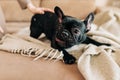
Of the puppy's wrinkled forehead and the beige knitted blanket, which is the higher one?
the puppy's wrinkled forehead

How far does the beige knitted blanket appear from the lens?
1058 mm

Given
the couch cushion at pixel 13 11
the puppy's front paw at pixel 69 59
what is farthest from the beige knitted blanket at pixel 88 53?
the couch cushion at pixel 13 11

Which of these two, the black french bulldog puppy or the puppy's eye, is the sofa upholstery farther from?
the puppy's eye

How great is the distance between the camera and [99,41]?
1358mm

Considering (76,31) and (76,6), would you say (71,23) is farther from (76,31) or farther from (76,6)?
(76,6)

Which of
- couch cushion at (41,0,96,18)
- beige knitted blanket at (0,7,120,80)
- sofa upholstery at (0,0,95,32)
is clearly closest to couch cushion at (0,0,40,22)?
sofa upholstery at (0,0,95,32)

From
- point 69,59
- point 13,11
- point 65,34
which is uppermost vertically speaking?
point 65,34

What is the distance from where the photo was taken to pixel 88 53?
1155 millimetres

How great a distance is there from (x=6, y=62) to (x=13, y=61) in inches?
1.4

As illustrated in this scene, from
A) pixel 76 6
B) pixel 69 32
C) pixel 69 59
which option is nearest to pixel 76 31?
pixel 69 32

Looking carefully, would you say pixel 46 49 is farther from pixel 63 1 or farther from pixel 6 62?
pixel 63 1

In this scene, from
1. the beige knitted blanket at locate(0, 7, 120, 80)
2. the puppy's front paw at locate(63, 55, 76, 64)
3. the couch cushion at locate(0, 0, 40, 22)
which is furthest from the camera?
the couch cushion at locate(0, 0, 40, 22)

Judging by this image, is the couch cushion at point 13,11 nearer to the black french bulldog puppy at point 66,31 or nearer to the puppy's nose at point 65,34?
the black french bulldog puppy at point 66,31

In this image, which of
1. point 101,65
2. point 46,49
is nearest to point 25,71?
point 46,49
